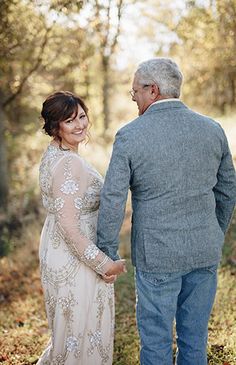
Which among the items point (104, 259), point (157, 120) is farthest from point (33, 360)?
point (157, 120)

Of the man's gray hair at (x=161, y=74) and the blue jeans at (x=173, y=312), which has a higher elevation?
the man's gray hair at (x=161, y=74)

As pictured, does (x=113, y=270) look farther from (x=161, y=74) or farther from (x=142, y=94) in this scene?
(x=161, y=74)

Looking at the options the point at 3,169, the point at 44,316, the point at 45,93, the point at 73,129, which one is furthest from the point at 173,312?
the point at 45,93

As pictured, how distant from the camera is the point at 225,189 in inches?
118

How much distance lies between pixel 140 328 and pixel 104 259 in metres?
0.46

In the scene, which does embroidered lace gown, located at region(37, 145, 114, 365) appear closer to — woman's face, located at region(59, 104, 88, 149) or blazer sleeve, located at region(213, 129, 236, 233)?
woman's face, located at region(59, 104, 88, 149)

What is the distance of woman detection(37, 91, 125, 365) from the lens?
9.43 feet

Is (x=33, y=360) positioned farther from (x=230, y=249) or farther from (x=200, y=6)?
(x=200, y=6)

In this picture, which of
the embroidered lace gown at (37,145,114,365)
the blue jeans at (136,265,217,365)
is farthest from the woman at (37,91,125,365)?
the blue jeans at (136,265,217,365)

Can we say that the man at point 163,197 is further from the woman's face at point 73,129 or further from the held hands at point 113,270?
the woman's face at point 73,129

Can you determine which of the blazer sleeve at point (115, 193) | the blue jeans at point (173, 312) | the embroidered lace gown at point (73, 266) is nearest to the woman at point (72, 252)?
the embroidered lace gown at point (73, 266)

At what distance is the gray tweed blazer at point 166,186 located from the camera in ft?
8.46

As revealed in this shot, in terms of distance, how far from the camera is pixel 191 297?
294cm

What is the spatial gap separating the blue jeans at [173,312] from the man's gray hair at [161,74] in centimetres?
104
